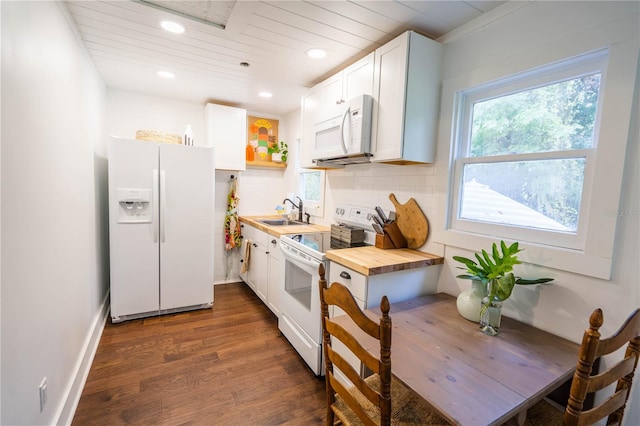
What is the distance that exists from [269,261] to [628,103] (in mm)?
2602

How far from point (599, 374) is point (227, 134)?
11.6 ft

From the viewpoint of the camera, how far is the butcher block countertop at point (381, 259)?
1.61m

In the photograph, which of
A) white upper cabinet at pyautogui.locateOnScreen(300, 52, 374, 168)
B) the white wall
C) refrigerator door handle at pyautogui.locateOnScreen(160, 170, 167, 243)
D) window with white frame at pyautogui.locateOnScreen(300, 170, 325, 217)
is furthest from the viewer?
window with white frame at pyautogui.locateOnScreen(300, 170, 325, 217)

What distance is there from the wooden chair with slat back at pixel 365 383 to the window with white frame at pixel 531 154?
1.02 m

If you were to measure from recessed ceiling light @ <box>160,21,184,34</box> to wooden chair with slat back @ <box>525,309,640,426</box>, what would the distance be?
8.02ft

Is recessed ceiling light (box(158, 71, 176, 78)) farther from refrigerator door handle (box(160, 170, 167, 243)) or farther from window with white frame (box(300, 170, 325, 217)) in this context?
window with white frame (box(300, 170, 325, 217))

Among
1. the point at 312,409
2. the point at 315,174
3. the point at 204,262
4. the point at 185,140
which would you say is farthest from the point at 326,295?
the point at 185,140

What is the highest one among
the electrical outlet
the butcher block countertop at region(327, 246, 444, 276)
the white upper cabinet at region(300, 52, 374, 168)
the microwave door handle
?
the white upper cabinet at region(300, 52, 374, 168)

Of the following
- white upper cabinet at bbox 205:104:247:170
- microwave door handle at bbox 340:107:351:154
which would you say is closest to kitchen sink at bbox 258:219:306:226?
white upper cabinet at bbox 205:104:247:170

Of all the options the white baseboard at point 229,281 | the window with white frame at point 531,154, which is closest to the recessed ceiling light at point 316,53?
the window with white frame at point 531,154

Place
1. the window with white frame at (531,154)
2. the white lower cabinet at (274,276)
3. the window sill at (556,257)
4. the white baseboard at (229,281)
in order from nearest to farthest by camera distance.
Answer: the window sill at (556,257) → the window with white frame at (531,154) → the white lower cabinet at (274,276) → the white baseboard at (229,281)

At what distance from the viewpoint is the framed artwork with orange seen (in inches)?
151

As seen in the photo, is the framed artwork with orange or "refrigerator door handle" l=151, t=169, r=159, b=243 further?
the framed artwork with orange

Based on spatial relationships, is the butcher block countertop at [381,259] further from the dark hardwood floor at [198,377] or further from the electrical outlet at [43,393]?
the electrical outlet at [43,393]
